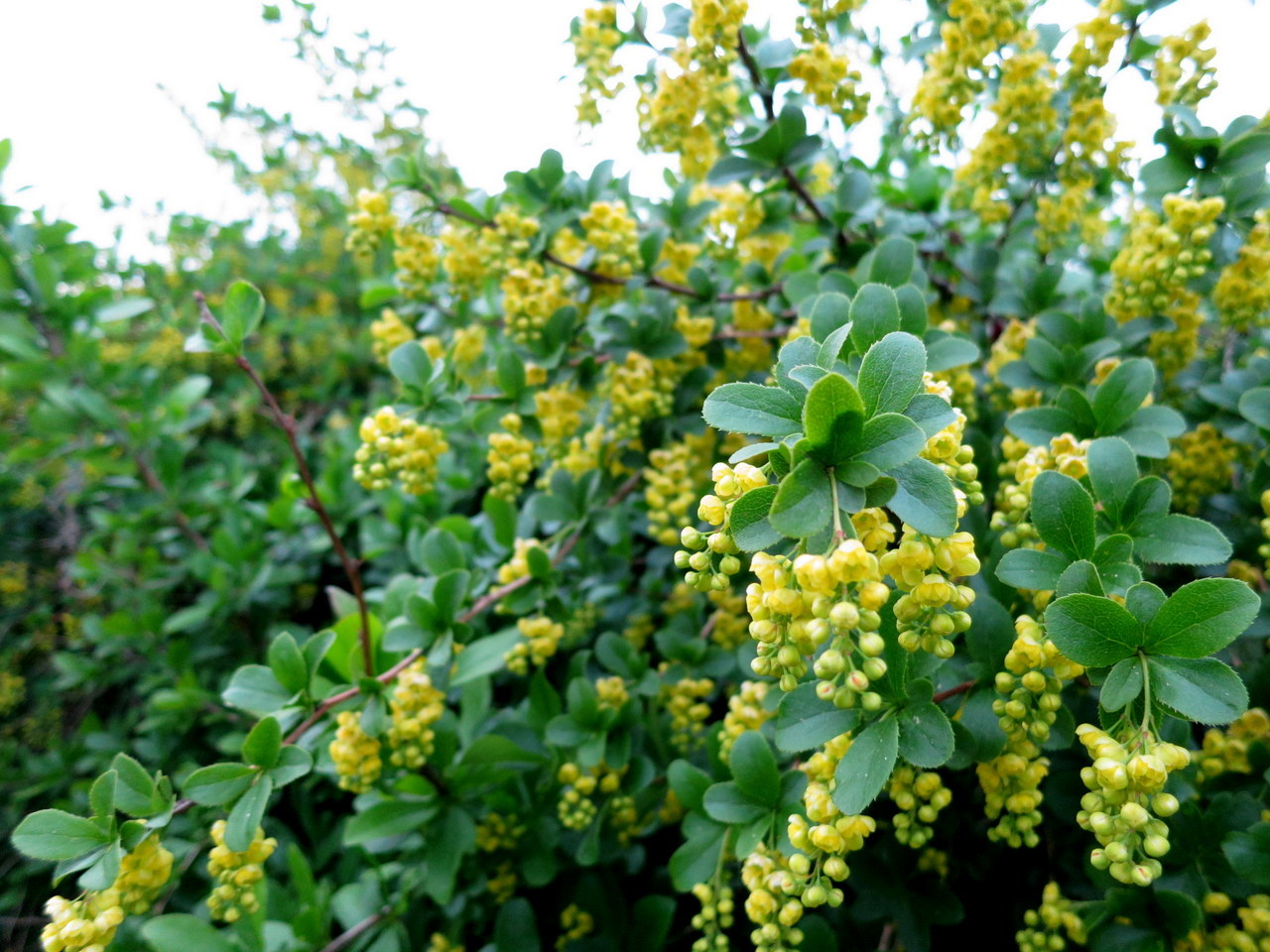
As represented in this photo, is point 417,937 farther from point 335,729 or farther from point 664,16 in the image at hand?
point 664,16

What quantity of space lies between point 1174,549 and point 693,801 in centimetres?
90

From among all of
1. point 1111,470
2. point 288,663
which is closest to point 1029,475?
point 1111,470

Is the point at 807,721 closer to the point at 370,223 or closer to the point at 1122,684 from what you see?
the point at 1122,684

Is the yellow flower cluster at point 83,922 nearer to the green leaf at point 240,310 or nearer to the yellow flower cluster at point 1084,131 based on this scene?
the green leaf at point 240,310

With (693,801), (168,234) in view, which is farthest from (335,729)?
(168,234)

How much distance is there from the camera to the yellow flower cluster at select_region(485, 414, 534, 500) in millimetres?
1817

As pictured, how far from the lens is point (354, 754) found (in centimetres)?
138

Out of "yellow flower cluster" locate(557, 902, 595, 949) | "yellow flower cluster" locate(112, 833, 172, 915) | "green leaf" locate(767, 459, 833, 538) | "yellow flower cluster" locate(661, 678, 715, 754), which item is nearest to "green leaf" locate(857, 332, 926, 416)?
"green leaf" locate(767, 459, 833, 538)

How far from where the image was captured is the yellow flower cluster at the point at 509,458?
5.96 ft

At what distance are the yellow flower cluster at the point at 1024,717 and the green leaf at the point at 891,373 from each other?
0.36m

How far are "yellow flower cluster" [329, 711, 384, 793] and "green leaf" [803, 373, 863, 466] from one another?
1.08m

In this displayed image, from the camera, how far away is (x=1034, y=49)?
190 centimetres

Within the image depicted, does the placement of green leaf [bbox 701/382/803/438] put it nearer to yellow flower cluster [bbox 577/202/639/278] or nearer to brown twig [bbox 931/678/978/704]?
brown twig [bbox 931/678/978/704]

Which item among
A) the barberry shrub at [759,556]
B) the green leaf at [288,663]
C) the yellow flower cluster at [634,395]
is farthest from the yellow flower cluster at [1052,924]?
the green leaf at [288,663]
